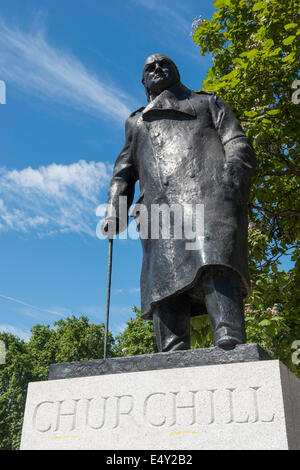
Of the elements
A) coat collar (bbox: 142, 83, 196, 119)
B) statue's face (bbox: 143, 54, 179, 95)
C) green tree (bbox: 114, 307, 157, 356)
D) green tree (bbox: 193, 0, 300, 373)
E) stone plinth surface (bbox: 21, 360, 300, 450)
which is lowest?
stone plinth surface (bbox: 21, 360, 300, 450)

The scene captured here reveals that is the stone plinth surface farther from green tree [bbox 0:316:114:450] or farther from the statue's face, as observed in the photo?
green tree [bbox 0:316:114:450]

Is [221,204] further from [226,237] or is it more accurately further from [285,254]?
[285,254]

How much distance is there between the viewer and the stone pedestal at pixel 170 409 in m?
3.31

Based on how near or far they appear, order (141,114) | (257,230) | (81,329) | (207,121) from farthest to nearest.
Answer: (81,329), (257,230), (141,114), (207,121)

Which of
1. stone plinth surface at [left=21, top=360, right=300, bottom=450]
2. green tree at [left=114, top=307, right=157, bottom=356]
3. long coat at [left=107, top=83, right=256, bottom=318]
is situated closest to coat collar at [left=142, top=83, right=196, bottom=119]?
long coat at [left=107, top=83, right=256, bottom=318]

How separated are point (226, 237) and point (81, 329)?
3527cm

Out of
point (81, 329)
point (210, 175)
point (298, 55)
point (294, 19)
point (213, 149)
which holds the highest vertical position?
point (81, 329)

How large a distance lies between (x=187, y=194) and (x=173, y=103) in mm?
1093

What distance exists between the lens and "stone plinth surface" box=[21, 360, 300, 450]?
3.31 meters

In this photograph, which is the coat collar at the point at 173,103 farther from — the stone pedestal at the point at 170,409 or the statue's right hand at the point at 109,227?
the stone pedestal at the point at 170,409

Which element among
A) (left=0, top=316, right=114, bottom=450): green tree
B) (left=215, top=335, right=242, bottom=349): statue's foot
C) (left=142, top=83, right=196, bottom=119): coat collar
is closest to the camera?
(left=215, top=335, right=242, bottom=349): statue's foot

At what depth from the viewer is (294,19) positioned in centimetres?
944

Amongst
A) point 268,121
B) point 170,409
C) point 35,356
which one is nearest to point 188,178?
point 170,409

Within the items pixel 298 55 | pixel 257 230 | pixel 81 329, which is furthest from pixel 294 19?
pixel 81 329
